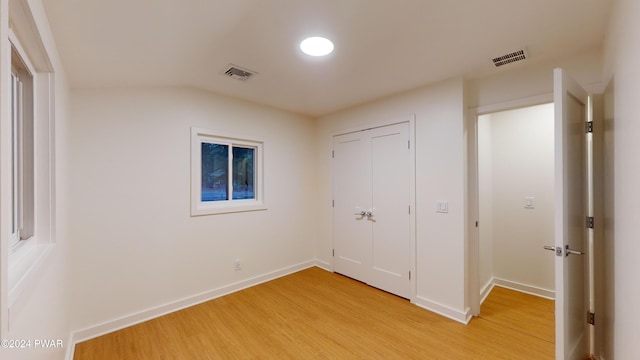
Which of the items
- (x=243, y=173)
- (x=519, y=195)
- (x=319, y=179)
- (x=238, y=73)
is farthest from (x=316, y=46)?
(x=519, y=195)

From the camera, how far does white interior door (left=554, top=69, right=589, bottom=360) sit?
5.08 feet

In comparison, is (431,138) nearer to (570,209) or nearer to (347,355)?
(570,209)

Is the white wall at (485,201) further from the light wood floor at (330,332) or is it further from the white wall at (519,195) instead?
the light wood floor at (330,332)

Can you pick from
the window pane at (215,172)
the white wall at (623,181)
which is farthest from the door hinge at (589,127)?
the window pane at (215,172)

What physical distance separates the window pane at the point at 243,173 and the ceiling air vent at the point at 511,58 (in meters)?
2.81

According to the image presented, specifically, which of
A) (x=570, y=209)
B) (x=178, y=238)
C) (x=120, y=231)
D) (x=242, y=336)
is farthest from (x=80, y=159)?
(x=570, y=209)

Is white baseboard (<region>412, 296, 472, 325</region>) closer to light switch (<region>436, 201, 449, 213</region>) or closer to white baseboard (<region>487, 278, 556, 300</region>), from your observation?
light switch (<region>436, 201, 449, 213</region>)

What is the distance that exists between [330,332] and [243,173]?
215cm

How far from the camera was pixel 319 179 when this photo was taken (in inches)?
162

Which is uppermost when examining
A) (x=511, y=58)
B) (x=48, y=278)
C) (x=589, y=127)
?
(x=511, y=58)

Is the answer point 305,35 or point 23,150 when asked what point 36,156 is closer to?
point 23,150

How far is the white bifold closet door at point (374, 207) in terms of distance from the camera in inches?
119

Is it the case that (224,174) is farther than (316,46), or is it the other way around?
(224,174)

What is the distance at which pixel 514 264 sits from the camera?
10.8ft
